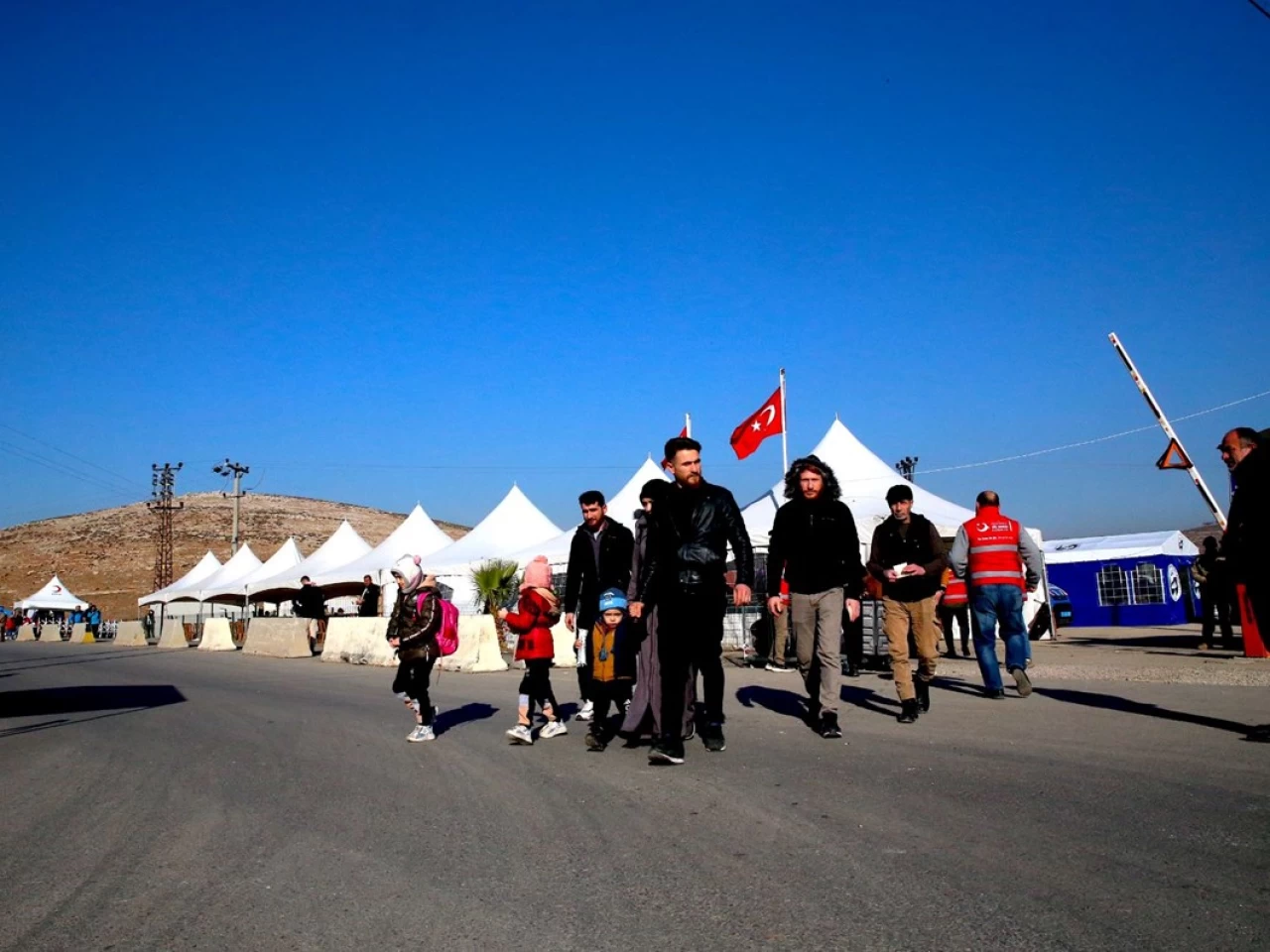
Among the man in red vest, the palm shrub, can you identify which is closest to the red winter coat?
the man in red vest

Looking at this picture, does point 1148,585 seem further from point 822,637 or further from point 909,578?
point 822,637

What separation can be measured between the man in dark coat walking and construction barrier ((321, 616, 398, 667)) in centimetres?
1307

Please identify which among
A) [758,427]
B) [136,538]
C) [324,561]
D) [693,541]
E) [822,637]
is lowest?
[822,637]

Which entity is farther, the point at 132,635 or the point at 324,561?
the point at 132,635

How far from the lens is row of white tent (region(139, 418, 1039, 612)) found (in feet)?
73.4

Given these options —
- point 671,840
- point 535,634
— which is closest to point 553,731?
point 535,634

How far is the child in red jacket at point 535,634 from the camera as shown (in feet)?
23.8

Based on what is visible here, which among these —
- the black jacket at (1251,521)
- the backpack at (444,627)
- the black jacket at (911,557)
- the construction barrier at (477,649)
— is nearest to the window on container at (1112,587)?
the construction barrier at (477,649)

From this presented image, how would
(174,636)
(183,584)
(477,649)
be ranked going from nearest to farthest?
(477,649)
(174,636)
(183,584)

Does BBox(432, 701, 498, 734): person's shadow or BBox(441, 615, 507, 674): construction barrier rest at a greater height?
BBox(441, 615, 507, 674): construction barrier

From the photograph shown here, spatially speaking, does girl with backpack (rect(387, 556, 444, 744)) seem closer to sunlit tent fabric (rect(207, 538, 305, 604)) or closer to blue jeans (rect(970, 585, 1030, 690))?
blue jeans (rect(970, 585, 1030, 690))

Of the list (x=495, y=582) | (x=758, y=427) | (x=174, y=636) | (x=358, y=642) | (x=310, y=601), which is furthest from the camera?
(x=174, y=636)

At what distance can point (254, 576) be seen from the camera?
1750 inches

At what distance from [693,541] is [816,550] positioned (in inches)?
43.1
